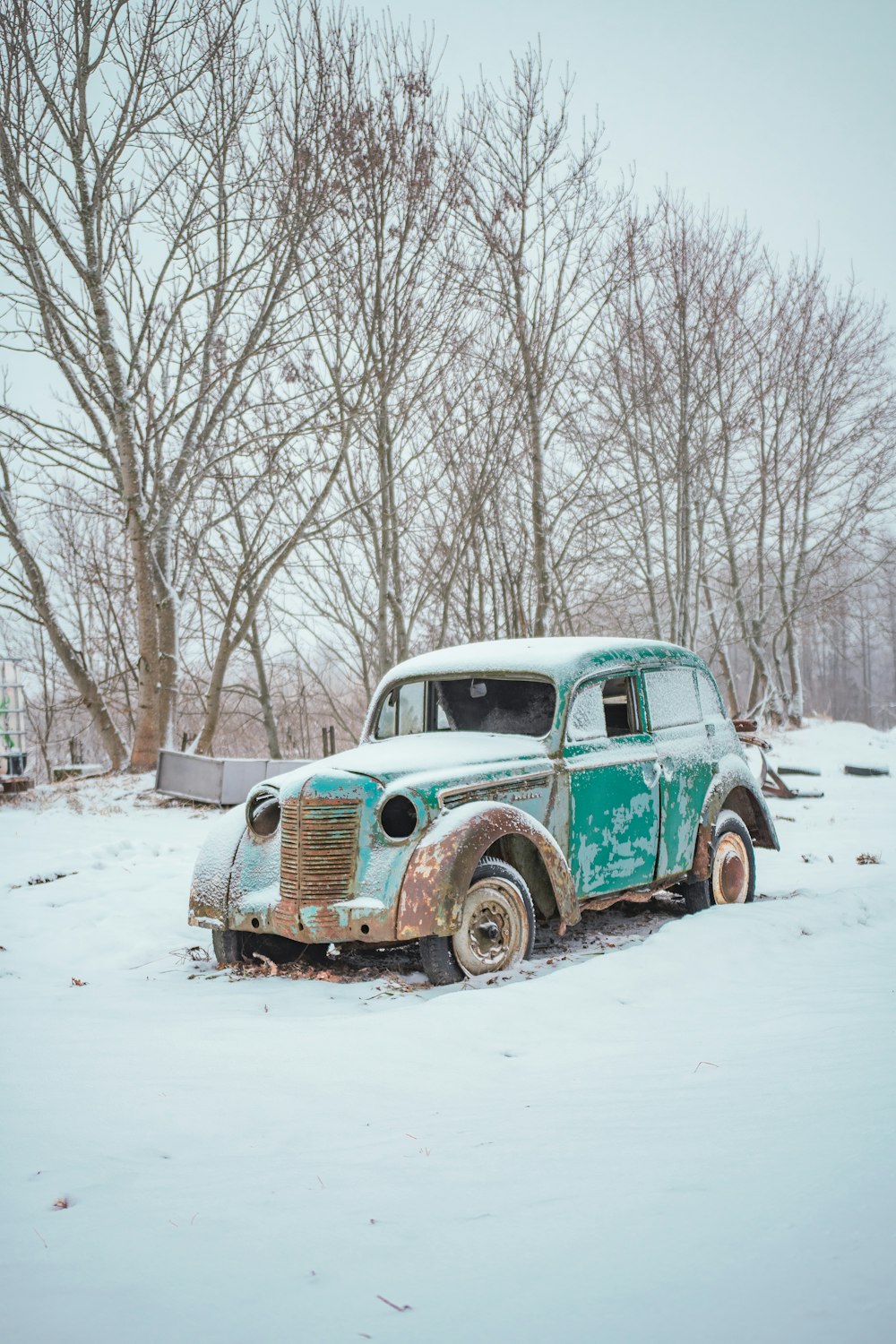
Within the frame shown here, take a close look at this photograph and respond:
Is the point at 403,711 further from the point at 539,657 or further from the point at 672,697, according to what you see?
the point at 672,697

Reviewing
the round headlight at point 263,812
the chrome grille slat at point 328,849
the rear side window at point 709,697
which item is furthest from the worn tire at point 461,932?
the rear side window at point 709,697

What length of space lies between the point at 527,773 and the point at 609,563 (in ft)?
50.5

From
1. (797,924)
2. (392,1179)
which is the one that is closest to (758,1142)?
(392,1179)

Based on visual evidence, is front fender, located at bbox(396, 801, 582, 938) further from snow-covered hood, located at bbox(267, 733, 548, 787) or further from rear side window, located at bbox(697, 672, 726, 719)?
rear side window, located at bbox(697, 672, 726, 719)

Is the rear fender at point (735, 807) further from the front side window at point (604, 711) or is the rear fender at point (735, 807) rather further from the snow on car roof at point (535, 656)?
the snow on car roof at point (535, 656)

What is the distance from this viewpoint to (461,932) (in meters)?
4.73

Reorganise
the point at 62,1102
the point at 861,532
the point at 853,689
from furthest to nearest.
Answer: the point at 853,689 → the point at 861,532 → the point at 62,1102

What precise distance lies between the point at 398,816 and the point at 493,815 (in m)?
0.47

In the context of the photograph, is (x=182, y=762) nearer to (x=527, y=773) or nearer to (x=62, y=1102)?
(x=527, y=773)

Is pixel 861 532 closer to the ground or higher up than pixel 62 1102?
higher up

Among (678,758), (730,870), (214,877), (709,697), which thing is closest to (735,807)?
(730,870)

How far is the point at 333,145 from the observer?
40.1 ft

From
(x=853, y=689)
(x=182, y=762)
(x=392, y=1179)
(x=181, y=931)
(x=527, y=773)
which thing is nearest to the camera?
(x=392, y=1179)

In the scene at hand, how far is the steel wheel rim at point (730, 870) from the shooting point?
6.57 metres
